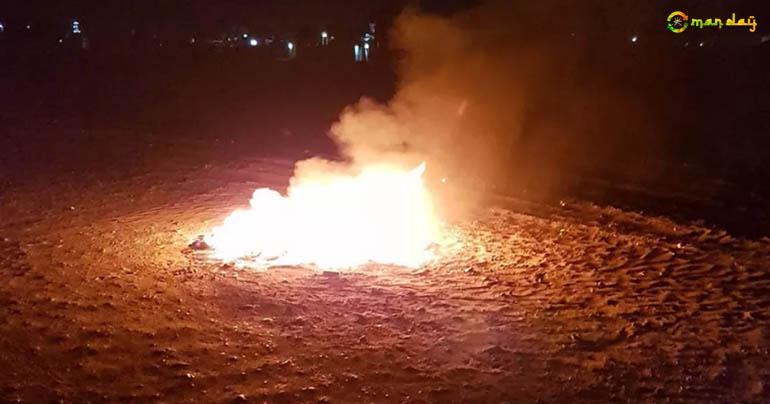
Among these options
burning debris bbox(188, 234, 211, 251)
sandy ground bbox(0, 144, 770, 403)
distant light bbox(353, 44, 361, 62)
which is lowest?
sandy ground bbox(0, 144, 770, 403)

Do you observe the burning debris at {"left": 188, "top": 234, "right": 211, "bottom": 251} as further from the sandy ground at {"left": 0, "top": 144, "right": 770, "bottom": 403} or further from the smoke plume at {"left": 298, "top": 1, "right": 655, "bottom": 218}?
the smoke plume at {"left": 298, "top": 1, "right": 655, "bottom": 218}

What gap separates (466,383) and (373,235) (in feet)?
11.8

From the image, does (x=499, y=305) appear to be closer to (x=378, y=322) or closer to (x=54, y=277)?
(x=378, y=322)

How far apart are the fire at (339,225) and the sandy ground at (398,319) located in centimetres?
42

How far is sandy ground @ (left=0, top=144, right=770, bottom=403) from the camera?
17.0 feet

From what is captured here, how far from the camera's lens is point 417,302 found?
22.1ft

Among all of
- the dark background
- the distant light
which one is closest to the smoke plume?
the dark background

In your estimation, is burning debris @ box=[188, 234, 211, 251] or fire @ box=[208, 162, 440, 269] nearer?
fire @ box=[208, 162, 440, 269]

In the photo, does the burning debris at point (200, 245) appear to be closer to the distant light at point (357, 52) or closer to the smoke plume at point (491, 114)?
the smoke plume at point (491, 114)

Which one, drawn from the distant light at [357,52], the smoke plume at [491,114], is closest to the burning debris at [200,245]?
the smoke plume at [491,114]

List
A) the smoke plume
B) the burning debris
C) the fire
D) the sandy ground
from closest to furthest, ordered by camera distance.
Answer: the sandy ground → the fire → the burning debris → the smoke plume

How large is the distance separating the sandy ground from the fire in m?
0.42

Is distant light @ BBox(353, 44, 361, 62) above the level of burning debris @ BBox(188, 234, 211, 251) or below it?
above

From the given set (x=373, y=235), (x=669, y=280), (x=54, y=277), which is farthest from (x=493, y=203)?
(x=54, y=277)
